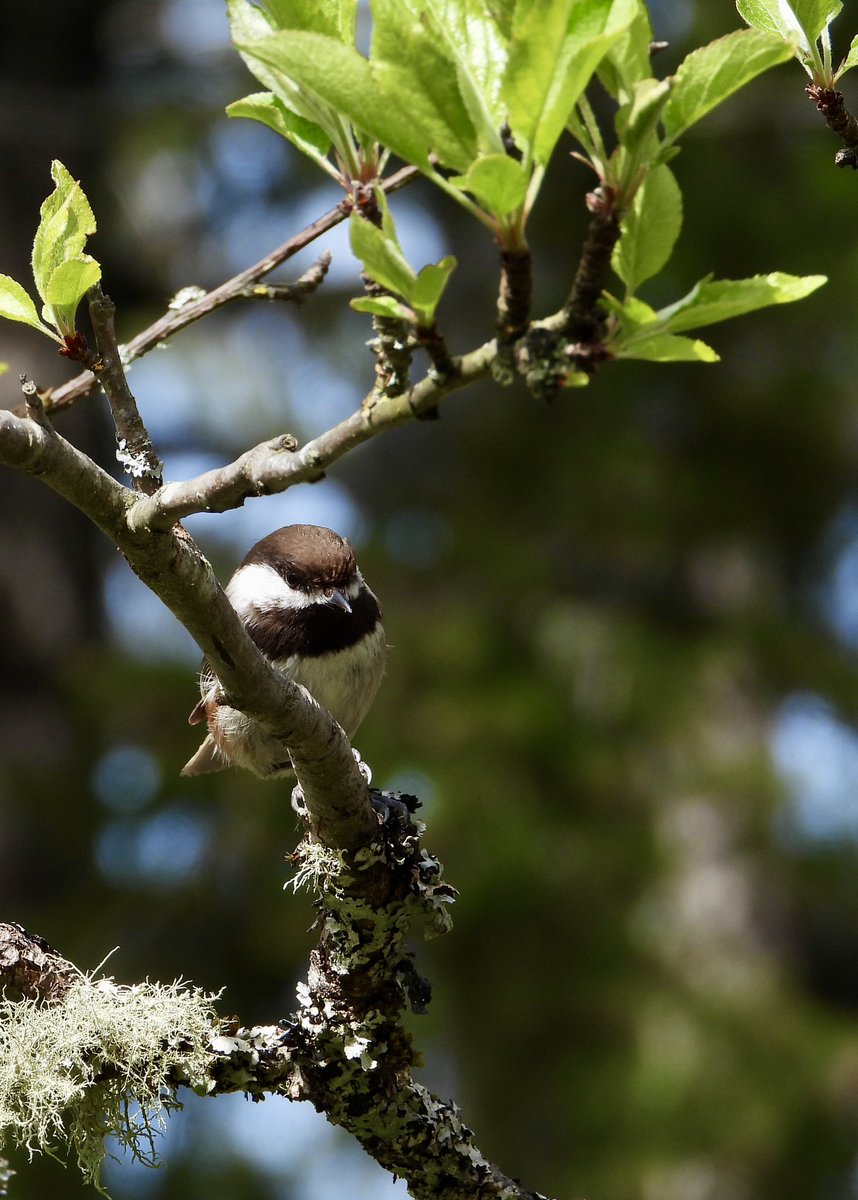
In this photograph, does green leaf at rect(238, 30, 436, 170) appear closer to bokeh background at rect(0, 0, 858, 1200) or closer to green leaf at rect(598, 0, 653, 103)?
green leaf at rect(598, 0, 653, 103)

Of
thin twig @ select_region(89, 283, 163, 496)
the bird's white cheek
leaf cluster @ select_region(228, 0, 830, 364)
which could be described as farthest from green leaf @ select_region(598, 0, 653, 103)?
the bird's white cheek

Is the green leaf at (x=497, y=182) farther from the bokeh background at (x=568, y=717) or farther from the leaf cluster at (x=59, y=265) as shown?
the bokeh background at (x=568, y=717)

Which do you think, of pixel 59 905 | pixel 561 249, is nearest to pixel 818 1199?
pixel 59 905

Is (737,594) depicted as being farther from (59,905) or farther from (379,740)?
(59,905)

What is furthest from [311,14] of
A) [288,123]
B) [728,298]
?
[728,298]

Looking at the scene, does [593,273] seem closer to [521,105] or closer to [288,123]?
[521,105]

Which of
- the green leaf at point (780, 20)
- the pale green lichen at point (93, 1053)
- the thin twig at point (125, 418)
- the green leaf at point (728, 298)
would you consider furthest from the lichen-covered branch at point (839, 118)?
the pale green lichen at point (93, 1053)
